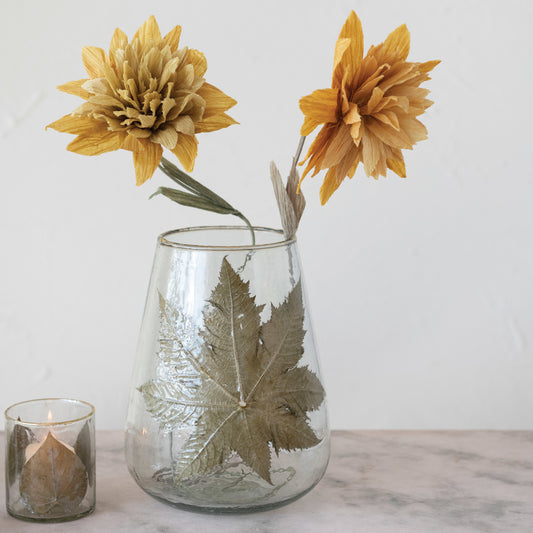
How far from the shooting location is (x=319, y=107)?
53cm

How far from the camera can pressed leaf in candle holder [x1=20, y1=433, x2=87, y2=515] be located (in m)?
0.60

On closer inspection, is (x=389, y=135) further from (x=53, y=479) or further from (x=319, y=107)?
(x=53, y=479)

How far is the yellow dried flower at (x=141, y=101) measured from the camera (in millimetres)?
536

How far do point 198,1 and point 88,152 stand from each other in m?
0.41

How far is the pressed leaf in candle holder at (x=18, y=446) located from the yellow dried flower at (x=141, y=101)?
214 millimetres

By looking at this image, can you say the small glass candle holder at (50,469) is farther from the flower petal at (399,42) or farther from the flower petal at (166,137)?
the flower petal at (399,42)

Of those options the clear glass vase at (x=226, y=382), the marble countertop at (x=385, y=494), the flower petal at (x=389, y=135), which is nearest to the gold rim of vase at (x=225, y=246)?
the clear glass vase at (x=226, y=382)

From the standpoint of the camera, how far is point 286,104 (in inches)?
36.0

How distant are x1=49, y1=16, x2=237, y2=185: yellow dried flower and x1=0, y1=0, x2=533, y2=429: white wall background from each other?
1.17 feet

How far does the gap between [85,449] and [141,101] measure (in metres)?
0.27

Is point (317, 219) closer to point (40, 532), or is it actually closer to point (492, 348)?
point (492, 348)

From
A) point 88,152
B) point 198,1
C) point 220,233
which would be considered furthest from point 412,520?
point 198,1

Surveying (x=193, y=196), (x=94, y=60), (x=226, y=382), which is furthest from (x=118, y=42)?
(x=226, y=382)

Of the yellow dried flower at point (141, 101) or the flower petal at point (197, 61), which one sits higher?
the flower petal at point (197, 61)
